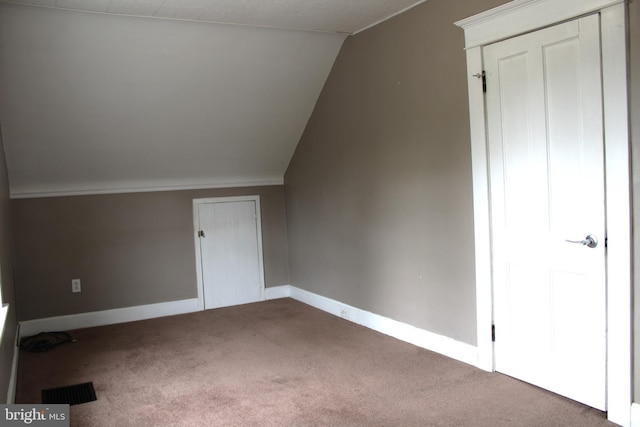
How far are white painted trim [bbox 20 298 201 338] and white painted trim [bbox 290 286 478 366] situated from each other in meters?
1.20

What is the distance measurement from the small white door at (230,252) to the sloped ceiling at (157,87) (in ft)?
1.08

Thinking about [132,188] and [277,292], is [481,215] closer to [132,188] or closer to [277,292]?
[277,292]

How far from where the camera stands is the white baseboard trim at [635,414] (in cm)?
236

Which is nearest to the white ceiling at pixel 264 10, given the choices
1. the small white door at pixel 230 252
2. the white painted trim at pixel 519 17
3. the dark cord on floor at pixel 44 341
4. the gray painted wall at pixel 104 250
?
the white painted trim at pixel 519 17

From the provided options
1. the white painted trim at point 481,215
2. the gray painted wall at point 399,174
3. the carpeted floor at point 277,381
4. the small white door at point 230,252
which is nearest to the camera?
the carpeted floor at point 277,381

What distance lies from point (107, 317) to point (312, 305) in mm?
1864

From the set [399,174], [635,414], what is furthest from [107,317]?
[635,414]

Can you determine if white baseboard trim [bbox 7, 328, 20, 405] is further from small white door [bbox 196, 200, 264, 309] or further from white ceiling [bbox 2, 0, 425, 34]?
white ceiling [bbox 2, 0, 425, 34]

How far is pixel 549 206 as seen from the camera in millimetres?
2734

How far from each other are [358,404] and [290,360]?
844mm

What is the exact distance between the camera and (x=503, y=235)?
2998 millimetres

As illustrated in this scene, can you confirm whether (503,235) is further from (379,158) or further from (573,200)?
(379,158)

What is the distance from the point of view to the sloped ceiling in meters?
3.30

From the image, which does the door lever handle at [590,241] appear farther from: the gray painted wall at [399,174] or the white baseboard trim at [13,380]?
the white baseboard trim at [13,380]
